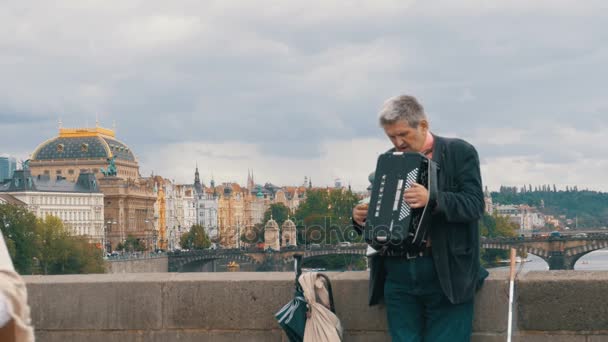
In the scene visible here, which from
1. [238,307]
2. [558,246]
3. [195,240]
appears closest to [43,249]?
[558,246]

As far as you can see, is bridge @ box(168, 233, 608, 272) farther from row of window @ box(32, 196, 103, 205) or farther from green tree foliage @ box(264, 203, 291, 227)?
green tree foliage @ box(264, 203, 291, 227)

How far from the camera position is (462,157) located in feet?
18.5

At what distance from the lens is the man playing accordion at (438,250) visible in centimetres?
552

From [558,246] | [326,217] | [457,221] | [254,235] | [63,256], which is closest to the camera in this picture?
[457,221]

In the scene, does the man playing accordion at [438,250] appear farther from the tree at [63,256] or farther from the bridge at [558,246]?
the bridge at [558,246]

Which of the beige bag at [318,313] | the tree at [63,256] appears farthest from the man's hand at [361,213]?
the tree at [63,256]

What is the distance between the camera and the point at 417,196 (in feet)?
17.7

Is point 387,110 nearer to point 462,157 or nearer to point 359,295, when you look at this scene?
point 462,157

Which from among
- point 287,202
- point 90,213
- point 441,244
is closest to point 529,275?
point 441,244

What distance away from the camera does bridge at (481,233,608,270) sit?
8919 cm

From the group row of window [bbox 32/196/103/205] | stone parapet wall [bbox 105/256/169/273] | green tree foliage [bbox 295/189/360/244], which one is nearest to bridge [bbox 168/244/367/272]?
stone parapet wall [bbox 105/256/169/273]

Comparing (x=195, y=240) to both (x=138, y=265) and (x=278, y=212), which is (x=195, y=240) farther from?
(x=138, y=265)

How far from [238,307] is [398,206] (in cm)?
229

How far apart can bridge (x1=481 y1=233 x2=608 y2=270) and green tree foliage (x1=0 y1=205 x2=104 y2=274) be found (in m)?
30.9
